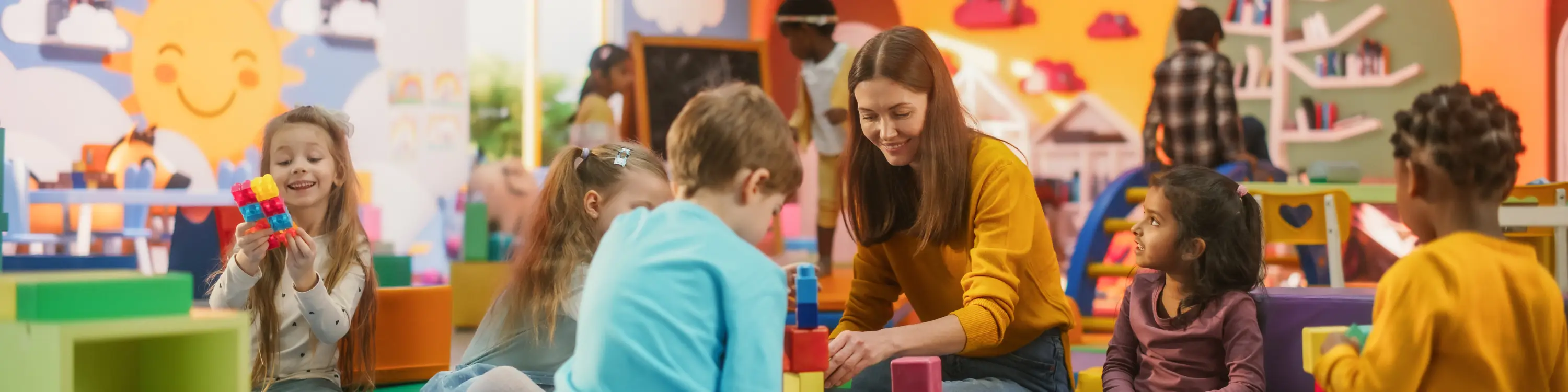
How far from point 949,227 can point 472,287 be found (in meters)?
3.43

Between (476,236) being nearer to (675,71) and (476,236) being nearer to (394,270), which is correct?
(675,71)

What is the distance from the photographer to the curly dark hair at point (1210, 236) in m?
2.16

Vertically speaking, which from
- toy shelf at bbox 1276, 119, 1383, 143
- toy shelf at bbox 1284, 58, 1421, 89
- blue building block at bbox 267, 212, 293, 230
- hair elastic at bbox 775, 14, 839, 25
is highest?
hair elastic at bbox 775, 14, 839, 25

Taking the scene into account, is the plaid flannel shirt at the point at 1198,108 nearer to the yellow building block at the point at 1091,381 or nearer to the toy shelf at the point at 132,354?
the yellow building block at the point at 1091,381

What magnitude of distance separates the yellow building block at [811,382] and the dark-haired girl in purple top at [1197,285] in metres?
0.87

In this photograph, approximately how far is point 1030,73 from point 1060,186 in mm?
733

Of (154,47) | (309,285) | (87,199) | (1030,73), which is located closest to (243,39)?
(154,47)

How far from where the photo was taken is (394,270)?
3.59m

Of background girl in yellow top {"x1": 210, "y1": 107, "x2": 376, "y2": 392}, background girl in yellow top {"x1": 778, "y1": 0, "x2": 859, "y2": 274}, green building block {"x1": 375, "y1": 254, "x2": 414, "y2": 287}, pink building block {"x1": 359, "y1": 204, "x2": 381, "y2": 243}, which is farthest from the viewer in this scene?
pink building block {"x1": 359, "y1": 204, "x2": 381, "y2": 243}

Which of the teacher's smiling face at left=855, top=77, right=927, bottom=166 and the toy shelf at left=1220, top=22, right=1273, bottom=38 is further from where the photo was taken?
the toy shelf at left=1220, top=22, right=1273, bottom=38

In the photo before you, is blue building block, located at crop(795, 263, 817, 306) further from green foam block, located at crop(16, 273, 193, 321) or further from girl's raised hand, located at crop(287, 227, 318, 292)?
girl's raised hand, located at crop(287, 227, 318, 292)

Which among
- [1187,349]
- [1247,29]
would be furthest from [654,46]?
[1187,349]

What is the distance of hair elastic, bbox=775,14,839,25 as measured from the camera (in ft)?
17.2

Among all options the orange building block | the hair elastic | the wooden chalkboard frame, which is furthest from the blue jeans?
the wooden chalkboard frame
